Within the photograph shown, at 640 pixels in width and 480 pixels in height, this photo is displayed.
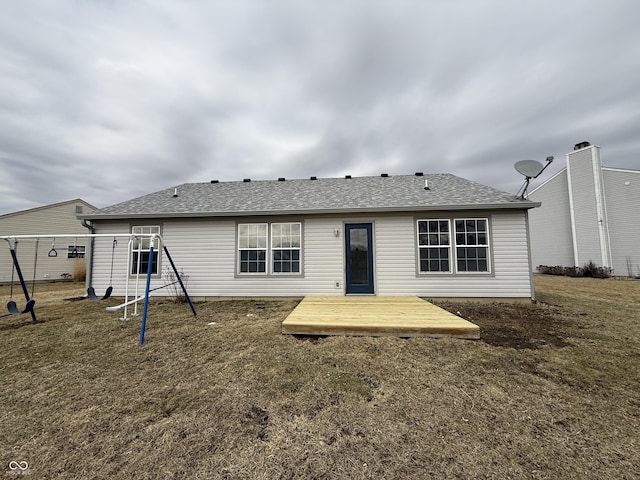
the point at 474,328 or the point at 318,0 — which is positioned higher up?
the point at 318,0

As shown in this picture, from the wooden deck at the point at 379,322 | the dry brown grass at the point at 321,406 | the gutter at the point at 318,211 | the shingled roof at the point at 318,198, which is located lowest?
the dry brown grass at the point at 321,406

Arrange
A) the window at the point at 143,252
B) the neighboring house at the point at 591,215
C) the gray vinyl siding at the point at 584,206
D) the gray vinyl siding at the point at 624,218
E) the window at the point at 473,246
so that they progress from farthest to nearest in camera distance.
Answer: the gray vinyl siding at the point at 584,206, the neighboring house at the point at 591,215, the gray vinyl siding at the point at 624,218, the window at the point at 143,252, the window at the point at 473,246

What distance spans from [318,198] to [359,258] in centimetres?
266

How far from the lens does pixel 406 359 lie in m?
3.64

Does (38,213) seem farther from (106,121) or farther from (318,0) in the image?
(318,0)

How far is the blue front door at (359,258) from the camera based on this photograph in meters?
7.89

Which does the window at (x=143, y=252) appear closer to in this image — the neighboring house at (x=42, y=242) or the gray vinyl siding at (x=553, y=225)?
the neighboring house at (x=42, y=242)

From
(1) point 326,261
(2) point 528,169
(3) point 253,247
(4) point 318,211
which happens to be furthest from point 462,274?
(3) point 253,247

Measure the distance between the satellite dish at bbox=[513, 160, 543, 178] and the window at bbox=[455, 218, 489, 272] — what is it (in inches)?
73.9

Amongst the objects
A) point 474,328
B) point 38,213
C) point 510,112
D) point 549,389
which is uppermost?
point 510,112

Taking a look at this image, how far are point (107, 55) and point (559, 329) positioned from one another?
15.4m

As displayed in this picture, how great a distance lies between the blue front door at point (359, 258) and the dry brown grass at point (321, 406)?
3503mm

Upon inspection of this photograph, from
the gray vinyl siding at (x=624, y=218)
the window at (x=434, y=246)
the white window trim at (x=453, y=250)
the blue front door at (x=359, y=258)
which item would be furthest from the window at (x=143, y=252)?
the gray vinyl siding at (x=624, y=218)

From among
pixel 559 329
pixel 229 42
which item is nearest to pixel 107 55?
pixel 229 42
